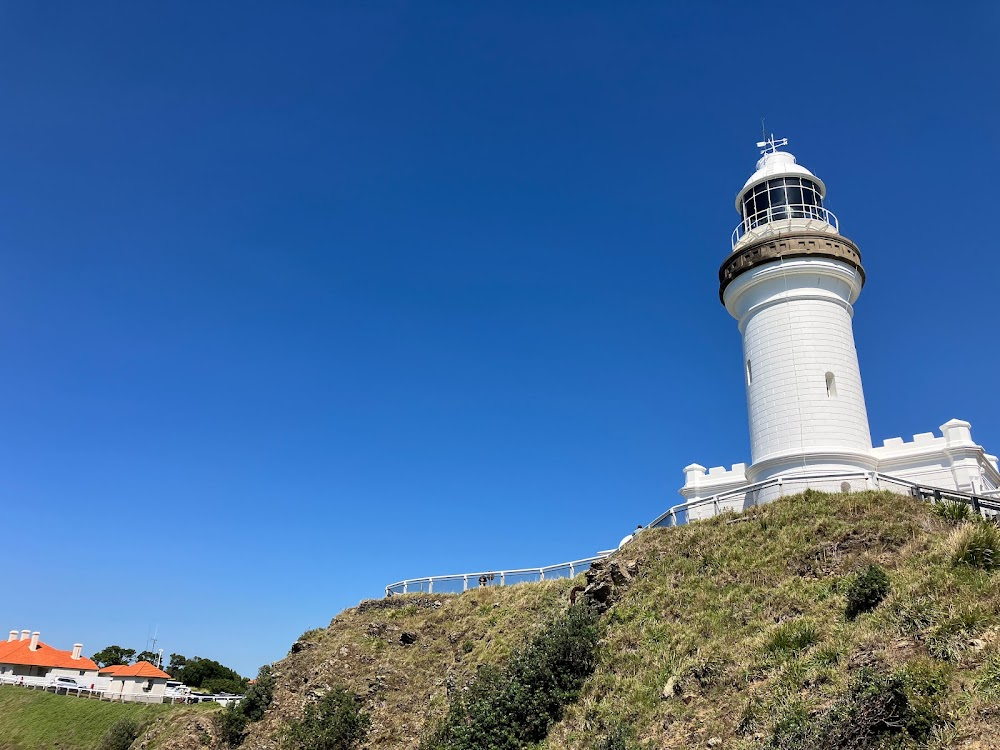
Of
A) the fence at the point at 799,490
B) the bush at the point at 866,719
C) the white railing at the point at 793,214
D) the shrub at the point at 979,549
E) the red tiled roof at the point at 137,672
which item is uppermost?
the white railing at the point at 793,214

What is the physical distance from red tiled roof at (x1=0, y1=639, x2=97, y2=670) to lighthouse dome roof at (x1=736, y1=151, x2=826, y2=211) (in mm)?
76625

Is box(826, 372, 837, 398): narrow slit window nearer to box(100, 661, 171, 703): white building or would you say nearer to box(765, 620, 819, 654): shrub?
box(765, 620, 819, 654): shrub

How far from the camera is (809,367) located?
28.2 meters

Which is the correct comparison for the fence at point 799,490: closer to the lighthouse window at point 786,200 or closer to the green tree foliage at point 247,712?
the lighthouse window at point 786,200

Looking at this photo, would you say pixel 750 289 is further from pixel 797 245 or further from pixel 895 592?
pixel 895 592

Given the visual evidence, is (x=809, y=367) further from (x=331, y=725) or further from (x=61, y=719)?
(x=61, y=719)

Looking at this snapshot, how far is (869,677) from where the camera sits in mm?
12266

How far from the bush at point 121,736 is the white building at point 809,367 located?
33.6m

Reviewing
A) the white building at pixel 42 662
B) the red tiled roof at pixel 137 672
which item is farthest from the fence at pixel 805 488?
the white building at pixel 42 662

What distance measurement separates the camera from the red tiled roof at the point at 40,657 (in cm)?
7262

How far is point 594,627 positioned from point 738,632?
4.80 meters

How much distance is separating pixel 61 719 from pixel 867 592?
2041 inches

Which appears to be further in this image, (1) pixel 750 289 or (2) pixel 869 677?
(1) pixel 750 289

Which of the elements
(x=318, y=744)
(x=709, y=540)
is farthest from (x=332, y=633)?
(x=709, y=540)
